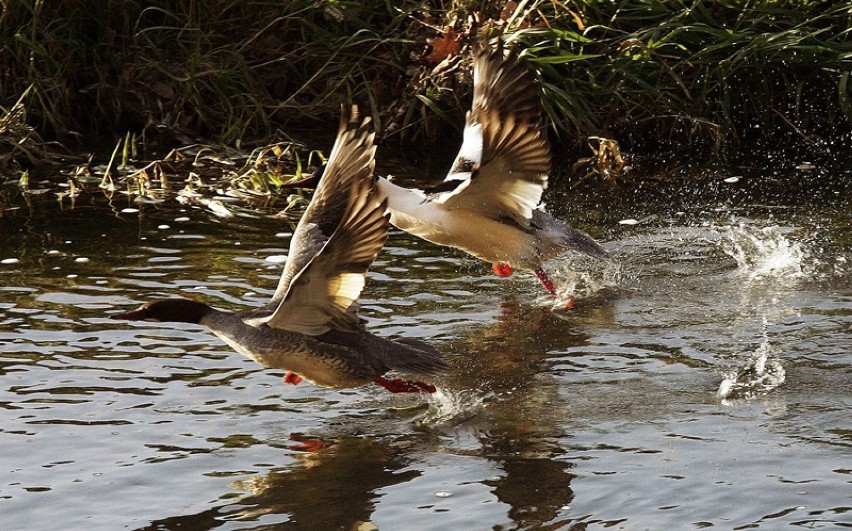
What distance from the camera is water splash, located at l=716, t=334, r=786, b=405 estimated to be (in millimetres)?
5090

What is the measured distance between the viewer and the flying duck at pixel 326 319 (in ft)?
16.1

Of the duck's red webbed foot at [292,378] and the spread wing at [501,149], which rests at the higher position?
the spread wing at [501,149]

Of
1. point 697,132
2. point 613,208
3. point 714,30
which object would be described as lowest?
point 613,208

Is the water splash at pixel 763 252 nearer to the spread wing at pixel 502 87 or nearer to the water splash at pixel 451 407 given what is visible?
the spread wing at pixel 502 87

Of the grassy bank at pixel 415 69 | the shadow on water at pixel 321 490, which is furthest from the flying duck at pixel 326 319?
the grassy bank at pixel 415 69

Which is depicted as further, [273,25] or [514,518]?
[273,25]

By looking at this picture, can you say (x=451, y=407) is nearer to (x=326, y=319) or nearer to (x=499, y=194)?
(x=326, y=319)

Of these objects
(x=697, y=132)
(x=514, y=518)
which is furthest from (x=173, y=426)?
(x=697, y=132)

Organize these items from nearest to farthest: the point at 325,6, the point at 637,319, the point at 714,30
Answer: the point at 637,319 → the point at 714,30 → the point at 325,6

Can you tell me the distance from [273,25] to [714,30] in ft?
11.4

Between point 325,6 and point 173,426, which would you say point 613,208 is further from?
point 173,426

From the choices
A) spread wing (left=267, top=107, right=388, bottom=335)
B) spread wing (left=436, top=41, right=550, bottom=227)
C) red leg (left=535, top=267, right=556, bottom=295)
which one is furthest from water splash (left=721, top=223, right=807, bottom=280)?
spread wing (left=267, top=107, right=388, bottom=335)

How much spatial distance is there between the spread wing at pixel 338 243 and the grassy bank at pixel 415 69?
3.62 meters

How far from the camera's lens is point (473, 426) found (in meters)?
5.02
